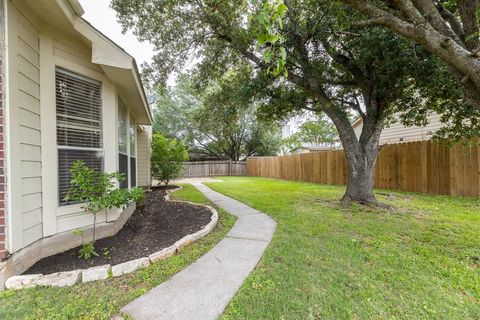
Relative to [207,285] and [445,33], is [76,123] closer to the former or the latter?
[207,285]

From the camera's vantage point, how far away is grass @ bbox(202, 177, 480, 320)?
5.78 feet

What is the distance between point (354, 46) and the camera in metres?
5.07

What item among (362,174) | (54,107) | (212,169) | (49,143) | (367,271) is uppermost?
(54,107)

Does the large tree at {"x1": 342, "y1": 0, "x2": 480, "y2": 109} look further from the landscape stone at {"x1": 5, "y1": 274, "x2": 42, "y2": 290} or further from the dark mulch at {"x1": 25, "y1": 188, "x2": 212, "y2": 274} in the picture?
the landscape stone at {"x1": 5, "y1": 274, "x2": 42, "y2": 290}

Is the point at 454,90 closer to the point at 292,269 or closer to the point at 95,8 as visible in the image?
the point at 292,269

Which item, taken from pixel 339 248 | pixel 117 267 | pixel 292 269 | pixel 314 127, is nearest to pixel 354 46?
pixel 339 248

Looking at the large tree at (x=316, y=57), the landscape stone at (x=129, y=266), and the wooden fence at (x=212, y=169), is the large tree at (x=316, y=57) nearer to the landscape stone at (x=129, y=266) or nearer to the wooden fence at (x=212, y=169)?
the landscape stone at (x=129, y=266)

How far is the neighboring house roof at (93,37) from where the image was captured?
8.28 feet

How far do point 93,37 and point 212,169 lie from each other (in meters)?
A: 16.7

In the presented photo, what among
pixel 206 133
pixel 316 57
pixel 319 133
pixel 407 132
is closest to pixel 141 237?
pixel 316 57

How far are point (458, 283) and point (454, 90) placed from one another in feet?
14.0

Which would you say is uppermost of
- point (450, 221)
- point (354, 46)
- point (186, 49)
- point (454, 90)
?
point (186, 49)

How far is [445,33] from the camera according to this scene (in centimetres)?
266

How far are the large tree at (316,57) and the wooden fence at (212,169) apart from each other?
39.2 ft
